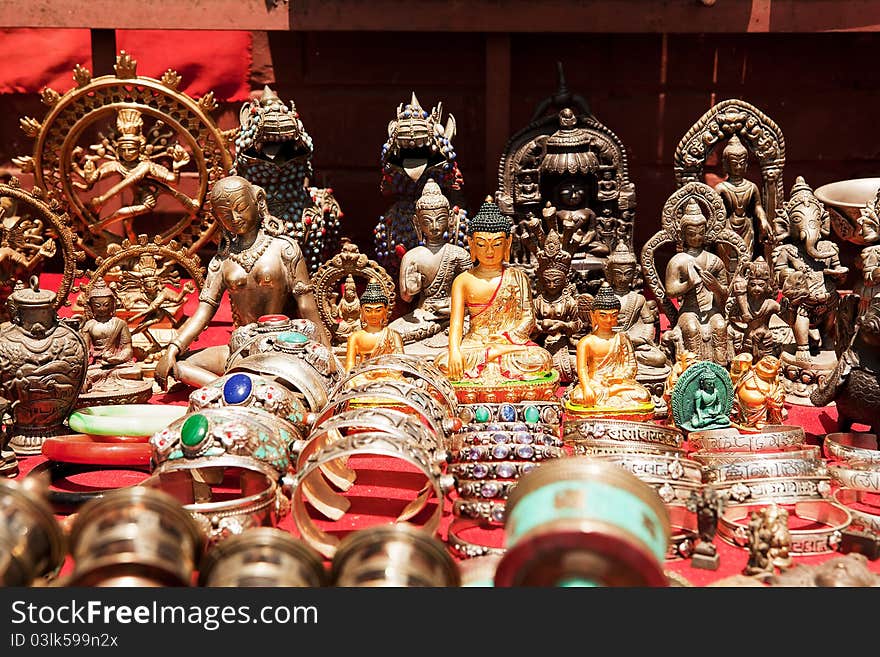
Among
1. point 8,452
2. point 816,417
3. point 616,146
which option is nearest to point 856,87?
point 616,146

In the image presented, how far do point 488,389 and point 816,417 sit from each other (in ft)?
5.74

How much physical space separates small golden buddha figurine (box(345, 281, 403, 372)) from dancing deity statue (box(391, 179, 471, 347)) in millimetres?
582

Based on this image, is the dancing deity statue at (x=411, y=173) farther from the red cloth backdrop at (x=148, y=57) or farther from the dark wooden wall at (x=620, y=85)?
the red cloth backdrop at (x=148, y=57)

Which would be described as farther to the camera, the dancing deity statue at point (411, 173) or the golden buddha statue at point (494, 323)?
the dancing deity statue at point (411, 173)

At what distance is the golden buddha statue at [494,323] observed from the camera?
5.26 meters

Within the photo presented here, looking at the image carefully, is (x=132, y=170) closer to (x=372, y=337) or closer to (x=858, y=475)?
(x=372, y=337)

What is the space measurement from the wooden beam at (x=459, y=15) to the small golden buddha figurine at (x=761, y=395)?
2.77 m

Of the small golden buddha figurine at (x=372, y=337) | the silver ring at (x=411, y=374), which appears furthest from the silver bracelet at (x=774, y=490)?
the small golden buddha figurine at (x=372, y=337)

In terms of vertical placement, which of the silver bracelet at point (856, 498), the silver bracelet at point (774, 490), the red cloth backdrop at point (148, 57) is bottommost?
the silver bracelet at point (774, 490)

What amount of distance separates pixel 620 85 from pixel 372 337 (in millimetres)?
3320

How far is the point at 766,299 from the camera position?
571 cm

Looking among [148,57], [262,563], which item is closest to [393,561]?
[262,563]

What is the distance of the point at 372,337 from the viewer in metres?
5.40

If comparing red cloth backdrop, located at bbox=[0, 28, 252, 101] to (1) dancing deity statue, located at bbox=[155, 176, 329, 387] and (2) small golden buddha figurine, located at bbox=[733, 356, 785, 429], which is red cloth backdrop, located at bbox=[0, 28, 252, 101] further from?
(2) small golden buddha figurine, located at bbox=[733, 356, 785, 429]
